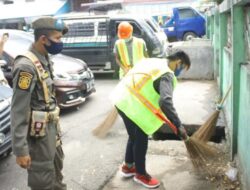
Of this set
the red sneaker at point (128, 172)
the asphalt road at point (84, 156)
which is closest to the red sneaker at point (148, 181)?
the red sneaker at point (128, 172)

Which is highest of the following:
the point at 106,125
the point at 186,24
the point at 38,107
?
the point at 186,24

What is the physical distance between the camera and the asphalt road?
4.54 metres

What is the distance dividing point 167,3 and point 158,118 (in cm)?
2367

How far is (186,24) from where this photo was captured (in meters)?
20.1

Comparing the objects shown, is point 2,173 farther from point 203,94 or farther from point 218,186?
point 203,94

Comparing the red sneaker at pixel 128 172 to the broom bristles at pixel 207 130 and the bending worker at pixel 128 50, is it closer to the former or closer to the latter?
the broom bristles at pixel 207 130

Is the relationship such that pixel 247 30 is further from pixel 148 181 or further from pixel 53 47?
pixel 53 47

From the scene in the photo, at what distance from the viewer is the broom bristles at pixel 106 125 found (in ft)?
19.0

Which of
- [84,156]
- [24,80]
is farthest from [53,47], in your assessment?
[84,156]

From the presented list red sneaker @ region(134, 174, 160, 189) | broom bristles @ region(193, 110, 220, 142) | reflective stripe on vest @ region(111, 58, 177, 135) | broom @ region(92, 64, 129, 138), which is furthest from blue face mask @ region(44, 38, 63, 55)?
broom @ region(92, 64, 129, 138)

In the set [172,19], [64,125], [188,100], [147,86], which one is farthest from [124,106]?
[172,19]

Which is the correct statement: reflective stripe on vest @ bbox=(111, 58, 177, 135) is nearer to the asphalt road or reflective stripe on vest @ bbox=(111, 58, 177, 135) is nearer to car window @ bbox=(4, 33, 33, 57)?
the asphalt road

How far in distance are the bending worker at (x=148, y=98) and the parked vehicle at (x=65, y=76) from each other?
3.41 metres

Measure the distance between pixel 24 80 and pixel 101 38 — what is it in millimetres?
8672
